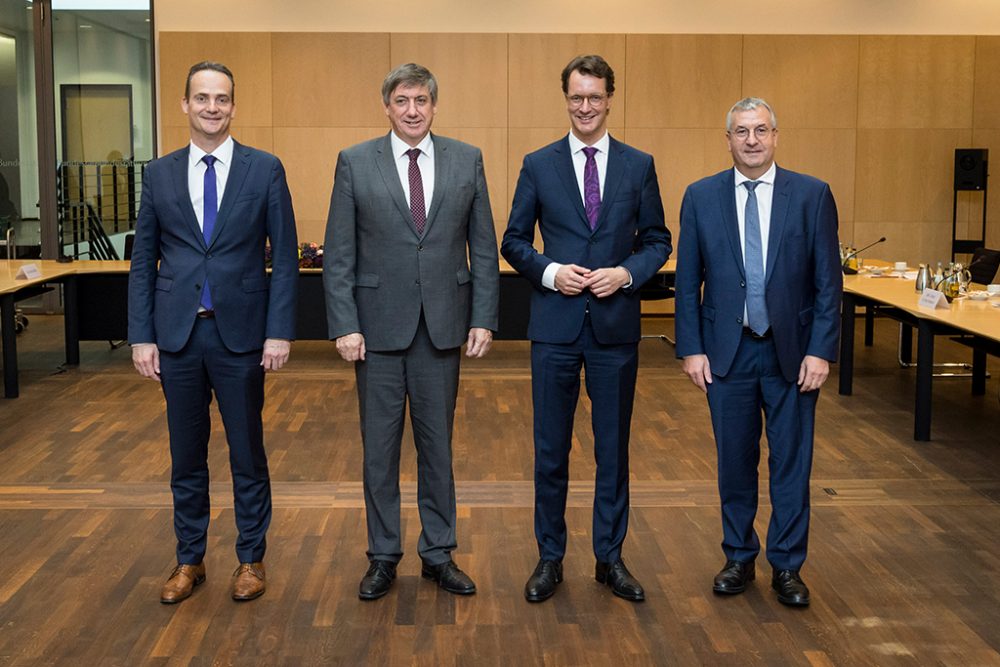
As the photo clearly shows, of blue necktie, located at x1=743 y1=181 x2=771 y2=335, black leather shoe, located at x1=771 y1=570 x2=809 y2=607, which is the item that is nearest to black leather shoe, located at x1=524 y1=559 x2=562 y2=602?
black leather shoe, located at x1=771 y1=570 x2=809 y2=607

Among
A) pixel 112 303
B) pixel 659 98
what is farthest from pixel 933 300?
pixel 112 303

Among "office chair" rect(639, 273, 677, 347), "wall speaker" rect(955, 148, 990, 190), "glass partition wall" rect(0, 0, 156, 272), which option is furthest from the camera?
"glass partition wall" rect(0, 0, 156, 272)

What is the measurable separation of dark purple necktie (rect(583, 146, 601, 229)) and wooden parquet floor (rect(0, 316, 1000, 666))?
4.26 ft

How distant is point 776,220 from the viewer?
3941 millimetres

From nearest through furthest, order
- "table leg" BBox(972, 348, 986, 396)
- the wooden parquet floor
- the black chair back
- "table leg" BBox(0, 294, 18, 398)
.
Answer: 1. the wooden parquet floor
2. "table leg" BBox(0, 294, 18, 398)
3. "table leg" BBox(972, 348, 986, 396)
4. the black chair back

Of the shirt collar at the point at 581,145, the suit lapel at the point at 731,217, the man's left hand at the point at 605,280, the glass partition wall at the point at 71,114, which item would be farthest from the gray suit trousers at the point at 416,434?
the glass partition wall at the point at 71,114

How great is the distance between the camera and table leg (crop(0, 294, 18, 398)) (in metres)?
7.95

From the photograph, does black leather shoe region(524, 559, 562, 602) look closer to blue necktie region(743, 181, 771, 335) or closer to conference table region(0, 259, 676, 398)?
blue necktie region(743, 181, 771, 335)

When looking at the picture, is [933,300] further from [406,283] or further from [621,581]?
[406,283]

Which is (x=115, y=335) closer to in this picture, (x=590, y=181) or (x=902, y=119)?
(x=590, y=181)

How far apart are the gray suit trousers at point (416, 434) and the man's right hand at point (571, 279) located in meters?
0.44

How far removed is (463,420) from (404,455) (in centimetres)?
100

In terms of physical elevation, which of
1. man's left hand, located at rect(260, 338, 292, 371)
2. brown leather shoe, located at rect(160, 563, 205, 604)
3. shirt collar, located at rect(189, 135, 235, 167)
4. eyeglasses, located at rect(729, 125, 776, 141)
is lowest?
brown leather shoe, located at rect(160, 563, 205, 604)

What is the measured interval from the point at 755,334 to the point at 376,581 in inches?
59.8
